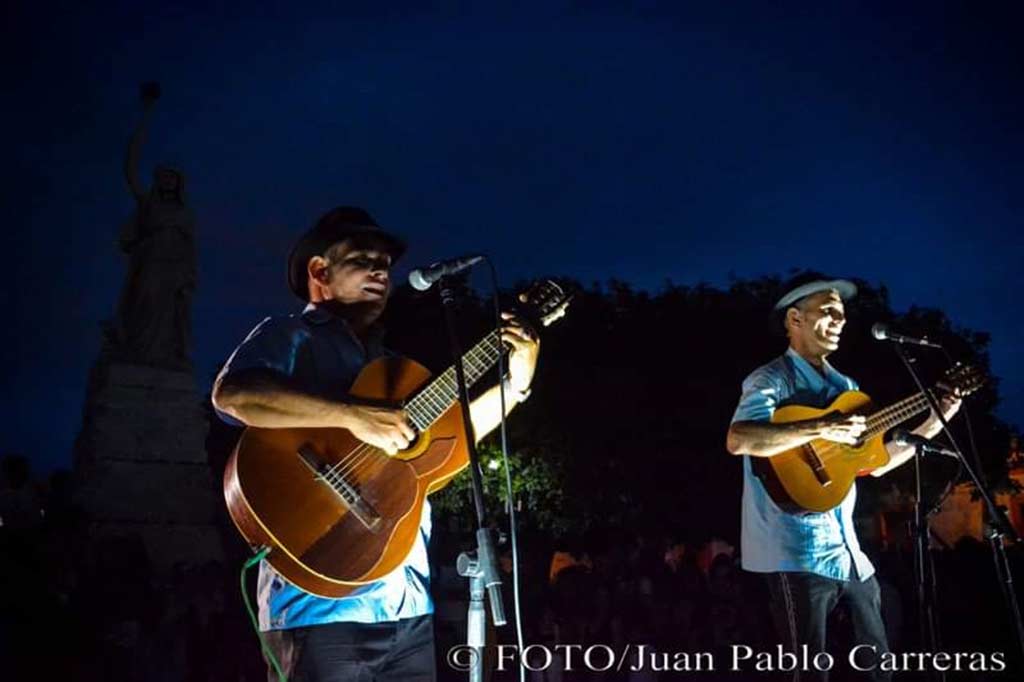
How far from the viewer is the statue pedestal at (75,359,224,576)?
12.8 metres

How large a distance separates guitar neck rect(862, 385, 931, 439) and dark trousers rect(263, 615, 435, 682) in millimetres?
3233

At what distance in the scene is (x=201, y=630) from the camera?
10.2m

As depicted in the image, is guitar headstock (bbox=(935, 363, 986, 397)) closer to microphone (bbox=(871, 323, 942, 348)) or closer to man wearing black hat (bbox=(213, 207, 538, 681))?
microphone (bbox=(871, 323, 942, 348))

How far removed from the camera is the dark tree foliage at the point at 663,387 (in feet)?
79.2

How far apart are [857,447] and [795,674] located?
142 centimetres

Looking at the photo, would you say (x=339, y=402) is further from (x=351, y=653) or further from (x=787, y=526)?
(x=787, y=526)

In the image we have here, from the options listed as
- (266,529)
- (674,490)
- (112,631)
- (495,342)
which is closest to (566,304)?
(495,342)

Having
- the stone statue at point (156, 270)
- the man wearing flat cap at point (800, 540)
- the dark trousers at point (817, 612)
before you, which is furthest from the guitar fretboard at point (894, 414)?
the stone statue at point (156, 270)

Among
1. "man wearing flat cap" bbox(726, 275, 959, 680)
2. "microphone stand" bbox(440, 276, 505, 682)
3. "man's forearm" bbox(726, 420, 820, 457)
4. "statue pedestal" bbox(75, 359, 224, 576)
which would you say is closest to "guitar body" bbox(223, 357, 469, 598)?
"microphone stand" bbox(440, 276, 505, 682)

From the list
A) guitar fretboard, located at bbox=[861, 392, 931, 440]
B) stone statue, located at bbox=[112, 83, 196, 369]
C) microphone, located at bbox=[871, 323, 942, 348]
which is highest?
stone statue, located at bbox=[112, 83, 196, 369]

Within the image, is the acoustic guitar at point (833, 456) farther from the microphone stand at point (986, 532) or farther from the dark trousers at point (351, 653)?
the dark trousers at point (351, 653)

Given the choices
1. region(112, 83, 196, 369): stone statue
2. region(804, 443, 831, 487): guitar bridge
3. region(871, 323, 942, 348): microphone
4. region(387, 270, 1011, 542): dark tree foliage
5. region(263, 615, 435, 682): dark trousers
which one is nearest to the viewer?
region(263, 615, 435, 682): dark trousers

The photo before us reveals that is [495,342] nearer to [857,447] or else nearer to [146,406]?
[857,447]

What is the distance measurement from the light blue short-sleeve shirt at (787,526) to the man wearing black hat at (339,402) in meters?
1.93
